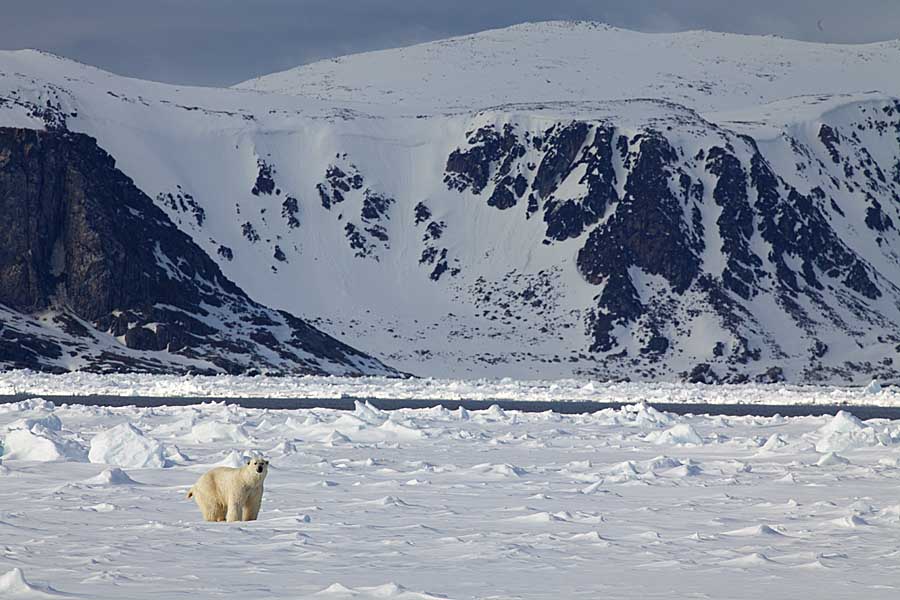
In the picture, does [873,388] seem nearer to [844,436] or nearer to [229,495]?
[844,436]

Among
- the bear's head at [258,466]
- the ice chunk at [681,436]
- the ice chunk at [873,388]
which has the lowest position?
the ice chunk at [873,388]

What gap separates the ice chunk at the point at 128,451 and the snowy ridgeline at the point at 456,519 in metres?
0.05

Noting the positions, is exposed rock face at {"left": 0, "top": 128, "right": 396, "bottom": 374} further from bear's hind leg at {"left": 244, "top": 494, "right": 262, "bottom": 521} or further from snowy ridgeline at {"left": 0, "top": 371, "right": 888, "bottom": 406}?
bear's hind leg at {"left": 244, "top": 494, "right": 262, "bottom": 521}

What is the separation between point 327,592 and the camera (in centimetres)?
1546

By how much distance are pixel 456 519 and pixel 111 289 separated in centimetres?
13289

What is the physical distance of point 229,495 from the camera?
21141 millimetres

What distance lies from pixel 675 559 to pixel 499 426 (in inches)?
1207

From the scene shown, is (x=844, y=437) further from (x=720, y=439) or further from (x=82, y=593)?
(x=82, y=593)

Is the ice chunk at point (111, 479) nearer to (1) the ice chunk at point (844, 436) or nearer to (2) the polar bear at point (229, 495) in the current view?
(2) the polar bear at point (229, 495)

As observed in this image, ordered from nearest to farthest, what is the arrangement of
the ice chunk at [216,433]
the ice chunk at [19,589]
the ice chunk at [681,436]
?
1. the ice chunk at [19,589]
2. the ice chunk at [216,433]
3. the ice chunk at [681,436]

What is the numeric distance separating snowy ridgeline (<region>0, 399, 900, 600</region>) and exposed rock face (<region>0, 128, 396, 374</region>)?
10493cm

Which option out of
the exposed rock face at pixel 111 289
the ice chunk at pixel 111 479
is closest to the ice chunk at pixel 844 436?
the ice chunk at pixel 111 479

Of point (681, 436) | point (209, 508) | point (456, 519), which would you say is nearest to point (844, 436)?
point (681, 436)

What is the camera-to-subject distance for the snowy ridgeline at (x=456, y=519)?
53.6 ft
